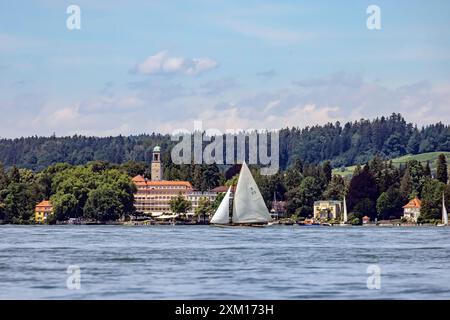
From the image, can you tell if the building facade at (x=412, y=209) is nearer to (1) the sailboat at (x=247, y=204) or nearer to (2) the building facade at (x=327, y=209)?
(2) the building facade at (x=327, y=209)

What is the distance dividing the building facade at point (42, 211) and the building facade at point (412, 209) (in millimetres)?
49418

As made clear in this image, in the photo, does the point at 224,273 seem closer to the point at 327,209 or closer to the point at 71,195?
the point at 71,195

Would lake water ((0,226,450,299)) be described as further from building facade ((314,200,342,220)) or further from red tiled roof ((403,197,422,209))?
building facade ((314,200,342,220))

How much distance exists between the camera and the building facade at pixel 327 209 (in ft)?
604

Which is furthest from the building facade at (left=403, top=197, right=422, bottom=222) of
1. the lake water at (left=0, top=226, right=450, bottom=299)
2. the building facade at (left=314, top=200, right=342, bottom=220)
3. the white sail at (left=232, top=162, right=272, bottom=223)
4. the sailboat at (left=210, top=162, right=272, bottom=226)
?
the lake water at (left=0, top=226, right=450, bottom=299)

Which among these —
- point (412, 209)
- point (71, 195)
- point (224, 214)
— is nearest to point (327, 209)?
point (412, 209)

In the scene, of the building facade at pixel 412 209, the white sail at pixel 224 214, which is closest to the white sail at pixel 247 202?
the white sail at pixel 224 214

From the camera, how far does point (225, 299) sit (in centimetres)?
3862

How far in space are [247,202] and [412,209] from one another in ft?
228

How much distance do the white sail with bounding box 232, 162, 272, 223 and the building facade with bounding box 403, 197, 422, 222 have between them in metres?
62.3

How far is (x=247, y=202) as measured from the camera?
360ft

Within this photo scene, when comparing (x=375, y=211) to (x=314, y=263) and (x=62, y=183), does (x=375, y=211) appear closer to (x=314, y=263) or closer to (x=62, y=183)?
(x=62, y=183)

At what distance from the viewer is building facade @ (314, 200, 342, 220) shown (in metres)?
184

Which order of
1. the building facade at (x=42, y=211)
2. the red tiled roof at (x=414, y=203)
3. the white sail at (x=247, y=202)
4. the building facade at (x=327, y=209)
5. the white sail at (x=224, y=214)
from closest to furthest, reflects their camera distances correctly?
the white sail at (x=247, y=202) < the white sail at (x=224, y=214) < the red tiled roof at (x=414, y=203) < the building facade at (x=42, y=211) < the building facade at (x=327, y=209)
